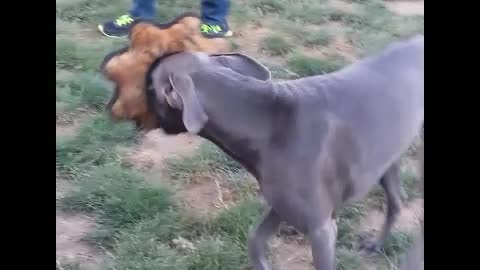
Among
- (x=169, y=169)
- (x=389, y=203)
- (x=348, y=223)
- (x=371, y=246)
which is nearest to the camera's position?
(x=389, y=203)

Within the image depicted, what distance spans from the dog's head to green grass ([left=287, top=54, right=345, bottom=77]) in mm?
1559

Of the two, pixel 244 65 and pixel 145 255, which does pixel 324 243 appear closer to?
pixel 244 65

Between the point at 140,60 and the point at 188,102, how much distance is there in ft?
0.61

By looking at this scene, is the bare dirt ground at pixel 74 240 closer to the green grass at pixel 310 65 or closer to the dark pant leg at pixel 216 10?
the dark pant leg at pixel 216 10

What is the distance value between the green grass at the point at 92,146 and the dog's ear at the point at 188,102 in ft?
3.63

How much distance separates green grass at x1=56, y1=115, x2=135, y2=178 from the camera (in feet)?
9.33

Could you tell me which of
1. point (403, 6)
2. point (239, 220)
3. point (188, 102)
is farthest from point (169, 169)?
point (403, 6)

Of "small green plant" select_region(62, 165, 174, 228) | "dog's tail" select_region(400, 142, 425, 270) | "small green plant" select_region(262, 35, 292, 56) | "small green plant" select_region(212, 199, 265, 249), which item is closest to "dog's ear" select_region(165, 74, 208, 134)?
"dog's tail" select_region(400, 142, 425, 270)

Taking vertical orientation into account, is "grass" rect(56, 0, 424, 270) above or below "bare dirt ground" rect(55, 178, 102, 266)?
above

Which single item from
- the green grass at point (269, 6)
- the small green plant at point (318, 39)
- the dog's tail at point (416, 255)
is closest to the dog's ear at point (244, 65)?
the dog's tail at point (416, 255)

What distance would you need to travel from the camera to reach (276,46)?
12.0 ft

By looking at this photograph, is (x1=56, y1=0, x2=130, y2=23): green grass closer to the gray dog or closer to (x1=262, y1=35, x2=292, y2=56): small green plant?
(x1=262, y1=35, x2=292, y2=56): small green plant

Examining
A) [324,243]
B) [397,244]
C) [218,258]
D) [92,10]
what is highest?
[324,243]
